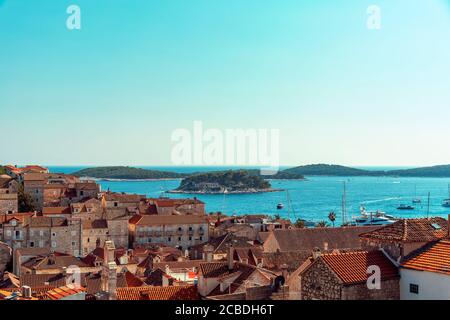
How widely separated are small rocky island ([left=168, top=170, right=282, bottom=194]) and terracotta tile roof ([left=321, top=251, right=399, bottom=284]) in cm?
14631

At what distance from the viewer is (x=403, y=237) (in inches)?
462

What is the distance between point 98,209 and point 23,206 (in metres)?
8.23

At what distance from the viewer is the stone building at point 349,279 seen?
1057cm

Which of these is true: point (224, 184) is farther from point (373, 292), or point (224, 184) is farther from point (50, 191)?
point (373, 292)

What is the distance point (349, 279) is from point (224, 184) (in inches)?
5950

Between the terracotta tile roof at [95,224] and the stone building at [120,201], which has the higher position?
the stone building at [120,201]

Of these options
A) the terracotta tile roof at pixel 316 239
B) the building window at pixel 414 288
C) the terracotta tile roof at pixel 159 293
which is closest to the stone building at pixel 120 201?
the terracotta tile roof at pixel 316 239

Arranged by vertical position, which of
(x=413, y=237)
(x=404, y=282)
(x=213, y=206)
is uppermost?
(x=413, y=237)

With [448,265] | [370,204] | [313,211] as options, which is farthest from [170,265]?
[370,204]

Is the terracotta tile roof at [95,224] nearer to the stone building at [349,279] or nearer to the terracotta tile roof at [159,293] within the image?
the terracotta tile roof at [159,293]

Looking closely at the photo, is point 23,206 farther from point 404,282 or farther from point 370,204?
point 370,204

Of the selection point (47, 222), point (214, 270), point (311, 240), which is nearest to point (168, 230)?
point (47, 222)

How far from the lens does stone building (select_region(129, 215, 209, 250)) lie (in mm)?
45688
